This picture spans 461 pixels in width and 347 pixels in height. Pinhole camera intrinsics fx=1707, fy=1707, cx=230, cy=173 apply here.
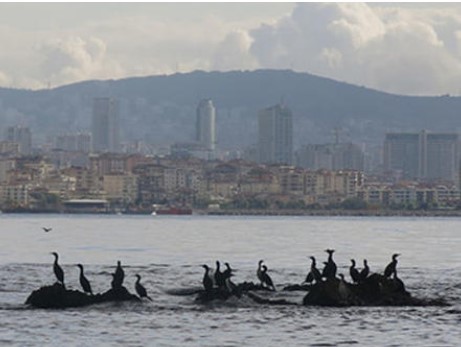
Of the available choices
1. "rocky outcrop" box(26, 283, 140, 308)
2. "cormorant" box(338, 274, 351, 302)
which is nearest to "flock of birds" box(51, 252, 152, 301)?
"rocky outcrop" box(26, 283, 140, 308)

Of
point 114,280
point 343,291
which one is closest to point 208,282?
point 114,280

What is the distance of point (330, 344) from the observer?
35.4 metres

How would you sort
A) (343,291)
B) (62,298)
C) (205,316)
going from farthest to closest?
(343,291), (62,298), (205,316)

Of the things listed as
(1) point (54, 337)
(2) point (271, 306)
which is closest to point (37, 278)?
(2) point (271, 306)

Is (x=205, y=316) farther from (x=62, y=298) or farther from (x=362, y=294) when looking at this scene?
(x=362, y=294)

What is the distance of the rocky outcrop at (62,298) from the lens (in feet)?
136

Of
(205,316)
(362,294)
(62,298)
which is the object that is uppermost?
(362,294)

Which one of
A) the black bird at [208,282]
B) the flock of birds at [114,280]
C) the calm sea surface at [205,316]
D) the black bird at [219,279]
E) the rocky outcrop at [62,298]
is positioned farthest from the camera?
the black bird at [219,279]

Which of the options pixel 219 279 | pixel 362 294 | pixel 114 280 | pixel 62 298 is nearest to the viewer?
pixel 62 298

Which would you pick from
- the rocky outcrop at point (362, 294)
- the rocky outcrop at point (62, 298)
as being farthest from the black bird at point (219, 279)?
the rocky outcrop at point (62, 298)

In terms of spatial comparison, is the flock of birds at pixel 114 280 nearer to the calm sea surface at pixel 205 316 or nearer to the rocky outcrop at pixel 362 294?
the calm sea surface at pixel 205 316

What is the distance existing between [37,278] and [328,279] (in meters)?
15.9

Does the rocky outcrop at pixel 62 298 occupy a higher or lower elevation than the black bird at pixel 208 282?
lower

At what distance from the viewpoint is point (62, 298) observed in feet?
137
